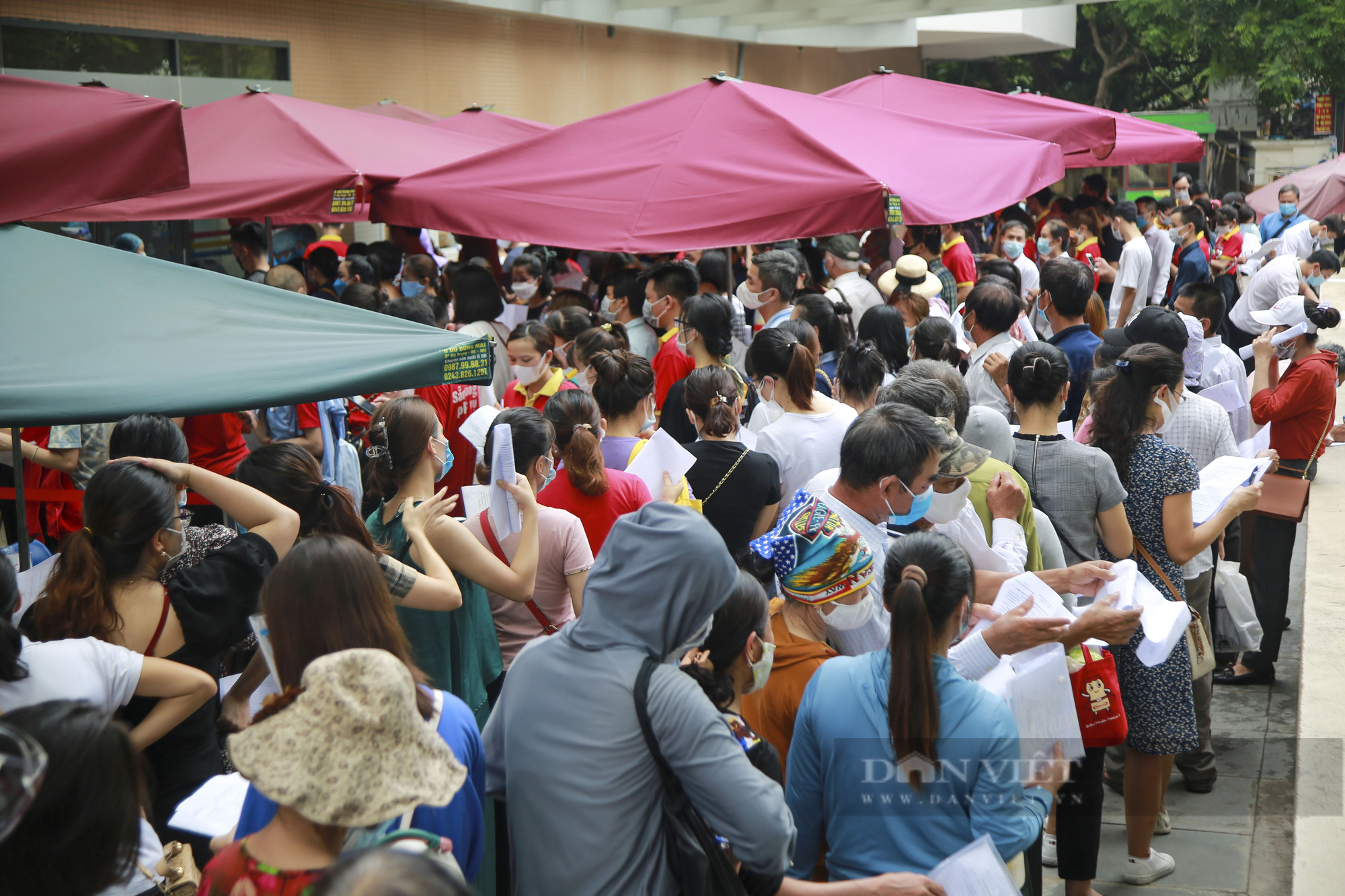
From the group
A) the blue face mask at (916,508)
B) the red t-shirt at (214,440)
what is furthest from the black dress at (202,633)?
the red t-shirt at (214,440)

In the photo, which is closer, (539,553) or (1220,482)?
(539,553)

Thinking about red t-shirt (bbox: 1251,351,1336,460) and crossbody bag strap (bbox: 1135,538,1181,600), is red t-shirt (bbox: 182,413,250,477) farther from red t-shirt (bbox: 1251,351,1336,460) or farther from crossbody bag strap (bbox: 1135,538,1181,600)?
red t-shirt (bbox: 1251,351,1336,460)

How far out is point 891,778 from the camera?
2.45 meters

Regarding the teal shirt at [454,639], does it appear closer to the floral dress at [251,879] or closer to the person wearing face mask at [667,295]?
the floral dress at [251,879]

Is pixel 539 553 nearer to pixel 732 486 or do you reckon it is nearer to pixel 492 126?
pixel 732 486

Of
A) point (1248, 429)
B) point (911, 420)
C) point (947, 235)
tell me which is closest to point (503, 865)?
point (911, 420)

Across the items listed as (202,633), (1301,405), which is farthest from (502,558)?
(1301,405)

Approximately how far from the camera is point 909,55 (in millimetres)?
30406

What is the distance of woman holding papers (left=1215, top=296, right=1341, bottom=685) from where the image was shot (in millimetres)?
5695

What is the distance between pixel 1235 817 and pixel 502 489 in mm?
3393

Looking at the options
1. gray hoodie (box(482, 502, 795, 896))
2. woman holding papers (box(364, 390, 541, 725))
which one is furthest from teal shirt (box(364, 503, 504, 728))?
→ gray hoodie (box(482, 502, 795, 896))

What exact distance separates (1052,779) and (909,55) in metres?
30.4

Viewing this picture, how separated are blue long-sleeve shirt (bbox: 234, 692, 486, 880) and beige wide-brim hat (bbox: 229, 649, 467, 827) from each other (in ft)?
0.94

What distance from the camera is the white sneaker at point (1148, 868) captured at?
4.16 meters
